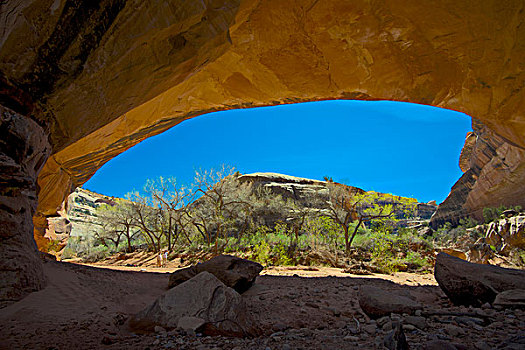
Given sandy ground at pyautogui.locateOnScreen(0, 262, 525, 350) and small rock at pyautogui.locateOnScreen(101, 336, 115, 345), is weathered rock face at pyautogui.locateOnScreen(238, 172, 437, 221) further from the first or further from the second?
small rock at pyautogui.locateOnScreen(101, 336, 115, 345)

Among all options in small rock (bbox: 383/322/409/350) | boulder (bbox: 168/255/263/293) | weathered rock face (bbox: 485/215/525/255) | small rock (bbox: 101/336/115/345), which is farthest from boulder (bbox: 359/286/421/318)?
weathered rock face (bbox: 485/215/525/255)

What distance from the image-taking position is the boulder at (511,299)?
2.41 meters

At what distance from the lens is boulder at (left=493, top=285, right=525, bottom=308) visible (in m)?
2.41

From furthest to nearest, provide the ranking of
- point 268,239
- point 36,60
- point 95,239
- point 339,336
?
point 95,239
point 268,239
point 36,60
point 339,336

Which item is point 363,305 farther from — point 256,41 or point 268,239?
point 268,239

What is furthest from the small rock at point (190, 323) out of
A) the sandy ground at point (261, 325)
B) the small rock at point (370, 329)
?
the small rock at point (370, 329)

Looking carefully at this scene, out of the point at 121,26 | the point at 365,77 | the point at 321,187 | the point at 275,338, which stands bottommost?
the point at 275,338

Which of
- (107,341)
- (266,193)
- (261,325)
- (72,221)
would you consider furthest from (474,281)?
(72,221)

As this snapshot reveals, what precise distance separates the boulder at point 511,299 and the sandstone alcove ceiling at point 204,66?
350 centimetres

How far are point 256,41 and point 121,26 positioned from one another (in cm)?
251

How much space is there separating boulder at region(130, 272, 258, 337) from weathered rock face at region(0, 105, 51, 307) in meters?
1.63

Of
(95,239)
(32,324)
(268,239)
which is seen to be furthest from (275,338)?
(95,239)

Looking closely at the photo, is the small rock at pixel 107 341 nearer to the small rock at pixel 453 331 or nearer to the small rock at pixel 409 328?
the small rock at pixel 409 328

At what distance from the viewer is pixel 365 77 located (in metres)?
5.07
